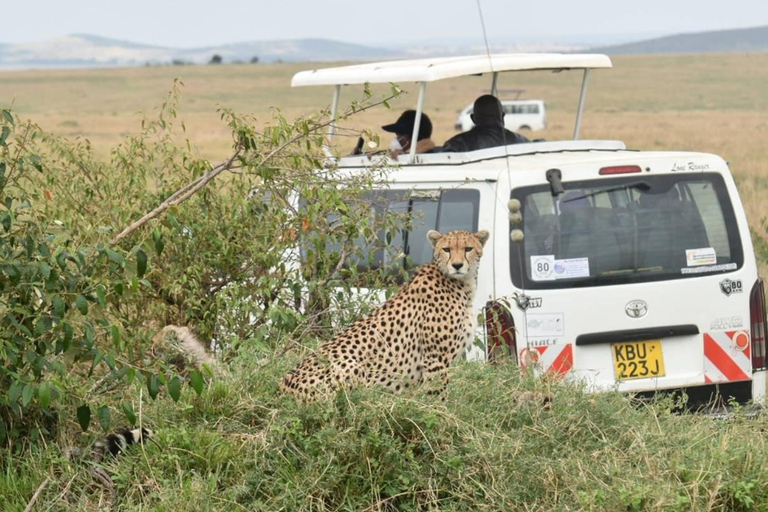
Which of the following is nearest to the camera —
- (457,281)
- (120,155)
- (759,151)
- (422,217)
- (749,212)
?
(457,281)

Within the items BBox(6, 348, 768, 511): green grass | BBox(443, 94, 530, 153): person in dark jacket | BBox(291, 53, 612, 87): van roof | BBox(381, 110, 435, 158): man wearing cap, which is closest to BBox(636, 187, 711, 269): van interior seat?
BBox(291, 53, 612, 87): van roof

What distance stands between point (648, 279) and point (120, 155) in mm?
2608

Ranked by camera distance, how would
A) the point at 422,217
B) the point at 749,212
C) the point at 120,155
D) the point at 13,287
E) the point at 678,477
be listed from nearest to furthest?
the point at 678,477 → the point at 13,287 → the point at 422,217 → the point at 120,155 → the point at 749,212

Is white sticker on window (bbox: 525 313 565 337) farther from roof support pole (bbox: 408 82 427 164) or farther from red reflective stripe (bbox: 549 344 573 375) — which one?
roof support pole (bbox: 408 82 427 164)

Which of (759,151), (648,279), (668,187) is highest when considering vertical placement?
(668,187)

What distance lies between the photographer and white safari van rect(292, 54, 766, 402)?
17.4 feet

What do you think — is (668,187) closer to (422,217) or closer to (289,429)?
(422,217)

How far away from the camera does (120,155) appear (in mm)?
6234

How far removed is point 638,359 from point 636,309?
224 mm

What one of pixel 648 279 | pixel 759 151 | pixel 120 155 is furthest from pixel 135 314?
pixel 759 151

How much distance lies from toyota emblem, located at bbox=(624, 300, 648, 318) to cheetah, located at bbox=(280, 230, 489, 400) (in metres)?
0.70

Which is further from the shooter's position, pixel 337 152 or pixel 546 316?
pixel 337 152

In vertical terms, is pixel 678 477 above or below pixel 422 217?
below

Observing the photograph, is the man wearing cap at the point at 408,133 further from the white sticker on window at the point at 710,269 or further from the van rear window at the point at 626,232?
the white sticker on window at the point at 710,269
